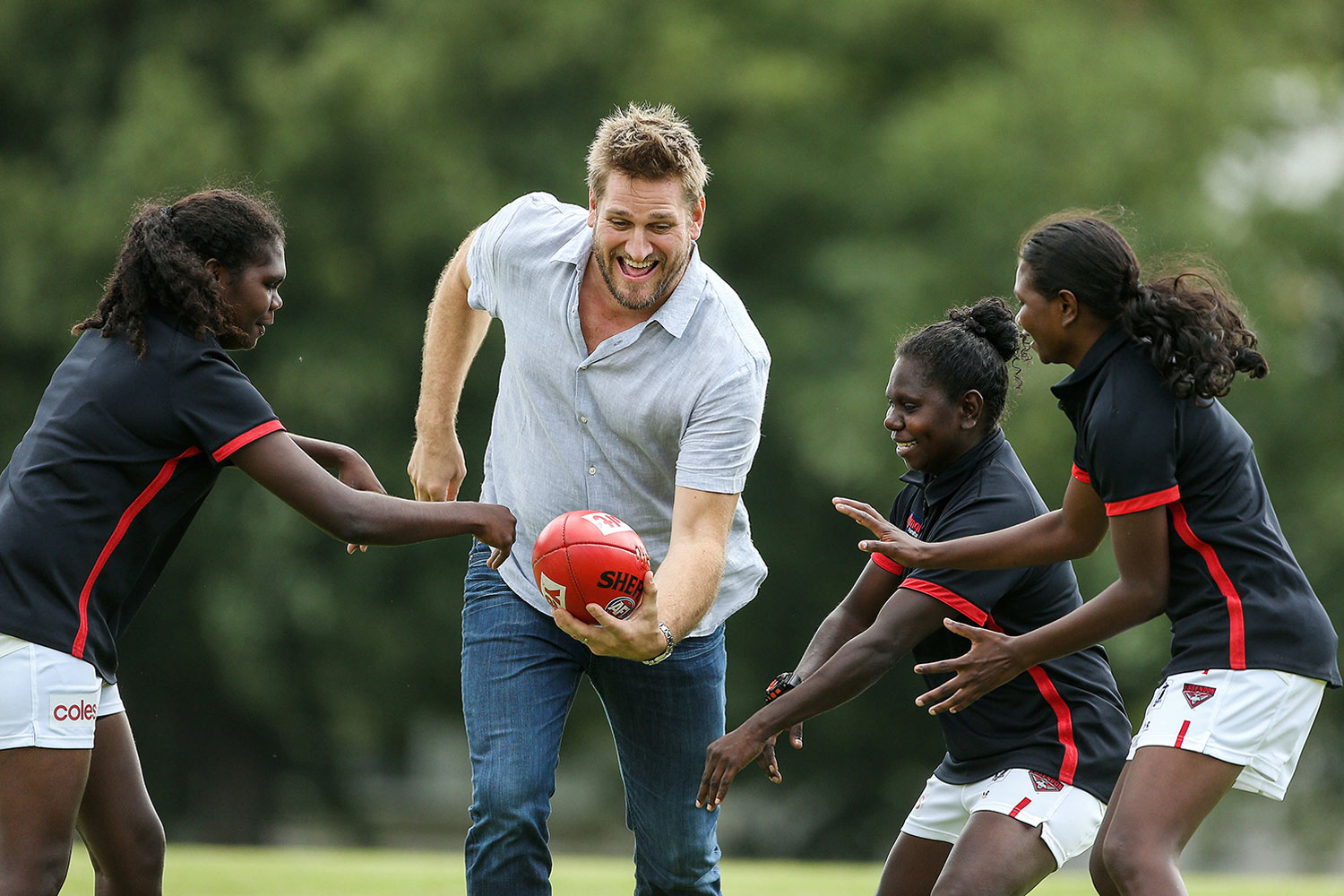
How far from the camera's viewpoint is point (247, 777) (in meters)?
21.8

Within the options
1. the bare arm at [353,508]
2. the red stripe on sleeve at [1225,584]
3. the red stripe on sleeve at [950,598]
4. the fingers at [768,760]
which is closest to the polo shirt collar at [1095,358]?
the red stripe on sleeve at [1225,584]

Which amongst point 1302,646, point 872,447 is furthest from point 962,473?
point 872,447

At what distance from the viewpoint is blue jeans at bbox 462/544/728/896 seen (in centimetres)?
496

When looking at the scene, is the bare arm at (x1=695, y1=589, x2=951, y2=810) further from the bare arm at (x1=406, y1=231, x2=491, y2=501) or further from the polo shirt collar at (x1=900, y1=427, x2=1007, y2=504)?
the bare arm at (x1=406, y1=231, x2=491, y2=501)

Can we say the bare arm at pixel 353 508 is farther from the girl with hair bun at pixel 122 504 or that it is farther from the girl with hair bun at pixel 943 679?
the girl with hair bun at pixel 943 679

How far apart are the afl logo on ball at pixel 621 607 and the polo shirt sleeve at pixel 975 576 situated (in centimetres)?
91

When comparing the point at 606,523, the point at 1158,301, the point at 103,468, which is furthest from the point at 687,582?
the point at 103,468

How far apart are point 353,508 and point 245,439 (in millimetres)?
373

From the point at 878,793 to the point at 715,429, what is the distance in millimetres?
17281

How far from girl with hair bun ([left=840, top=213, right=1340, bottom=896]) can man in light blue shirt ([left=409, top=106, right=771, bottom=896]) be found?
0.72 m

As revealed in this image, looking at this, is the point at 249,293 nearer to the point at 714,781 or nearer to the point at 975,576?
the point at 714,781

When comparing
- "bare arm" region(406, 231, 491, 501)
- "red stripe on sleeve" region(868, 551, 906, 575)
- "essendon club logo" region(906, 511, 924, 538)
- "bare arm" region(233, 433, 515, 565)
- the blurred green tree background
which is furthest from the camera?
the blurred green tree background

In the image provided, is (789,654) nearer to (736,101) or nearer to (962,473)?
(736,101)

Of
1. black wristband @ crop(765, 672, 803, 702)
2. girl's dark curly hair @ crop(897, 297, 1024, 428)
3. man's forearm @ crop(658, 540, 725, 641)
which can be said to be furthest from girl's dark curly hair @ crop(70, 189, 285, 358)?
girl's dark curly hair @ crop(897, 297, 1024, 428)
